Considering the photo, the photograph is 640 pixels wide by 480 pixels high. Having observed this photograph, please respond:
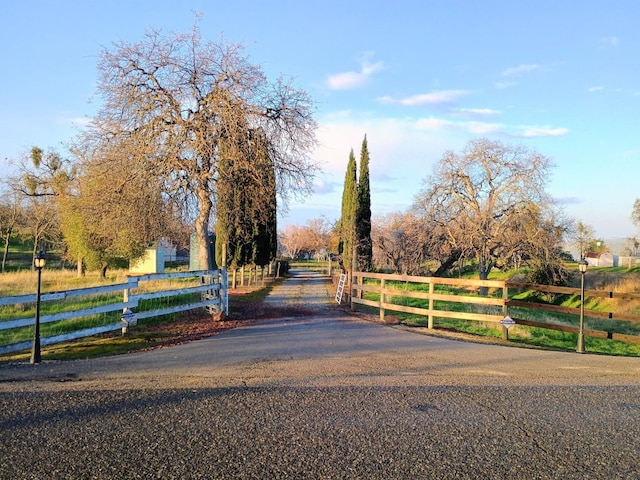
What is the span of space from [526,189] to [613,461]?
93.2 feet

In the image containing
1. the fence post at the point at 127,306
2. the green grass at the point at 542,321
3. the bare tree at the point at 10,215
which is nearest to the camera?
the fence post at the point at 127,306

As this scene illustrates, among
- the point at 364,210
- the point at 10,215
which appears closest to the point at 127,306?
the point at 364,210

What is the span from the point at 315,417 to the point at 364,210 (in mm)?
26875

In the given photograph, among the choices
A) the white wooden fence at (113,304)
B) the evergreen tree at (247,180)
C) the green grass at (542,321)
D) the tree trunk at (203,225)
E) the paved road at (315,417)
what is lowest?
the green grass at (542,321)

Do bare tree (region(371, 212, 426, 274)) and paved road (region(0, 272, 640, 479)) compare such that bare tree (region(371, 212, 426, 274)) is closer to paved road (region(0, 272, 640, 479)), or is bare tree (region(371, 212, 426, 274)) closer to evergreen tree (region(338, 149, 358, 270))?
evergreen tree (region(338, 149, 358, 270))

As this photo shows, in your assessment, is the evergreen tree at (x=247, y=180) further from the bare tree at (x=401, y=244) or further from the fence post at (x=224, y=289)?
the bare tree at (x=401, y=244)

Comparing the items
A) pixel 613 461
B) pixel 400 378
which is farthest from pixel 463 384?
pixel 613 461

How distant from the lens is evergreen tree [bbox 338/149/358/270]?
29.3 meters

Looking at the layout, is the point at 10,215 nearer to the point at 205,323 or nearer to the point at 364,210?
the point at 364,210

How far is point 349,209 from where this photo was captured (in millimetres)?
31938

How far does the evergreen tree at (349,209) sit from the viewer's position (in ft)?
96.2

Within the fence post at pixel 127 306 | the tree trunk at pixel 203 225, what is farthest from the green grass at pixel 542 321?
the fence post at pixel 127 306

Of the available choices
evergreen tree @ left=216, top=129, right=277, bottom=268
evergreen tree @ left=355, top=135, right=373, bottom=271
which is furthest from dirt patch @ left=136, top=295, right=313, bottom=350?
evergreen tree @ left=355, top=135, right=373, bottom=271

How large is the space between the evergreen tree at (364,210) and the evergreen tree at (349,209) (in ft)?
1.40
